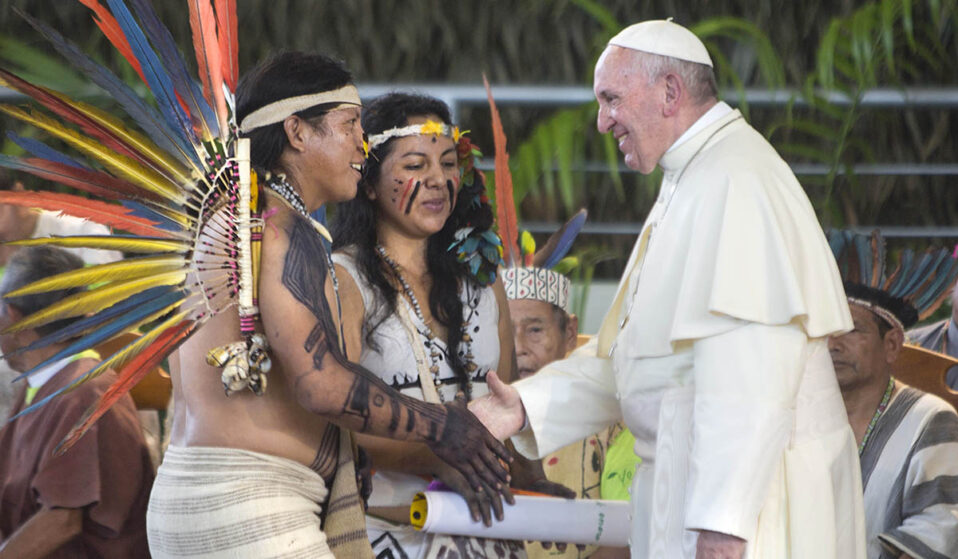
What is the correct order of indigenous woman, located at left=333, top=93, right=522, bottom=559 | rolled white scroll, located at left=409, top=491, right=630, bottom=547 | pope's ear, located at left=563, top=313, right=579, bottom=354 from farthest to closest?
pope's ear, located at left=563, top=313, right=579, bottom=354
indigenous woman, located at left=333, top=93, right=522, bottom=559
rolled white scroll, located at left=409, top=491, right=630, bottom=547

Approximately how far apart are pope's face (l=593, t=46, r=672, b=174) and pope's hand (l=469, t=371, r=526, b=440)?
0.60 meters

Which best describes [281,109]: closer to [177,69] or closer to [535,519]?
[177,69]

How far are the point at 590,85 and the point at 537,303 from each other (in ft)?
4.84

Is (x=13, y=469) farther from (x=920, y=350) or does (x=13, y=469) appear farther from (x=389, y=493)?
(x=920, y=350)

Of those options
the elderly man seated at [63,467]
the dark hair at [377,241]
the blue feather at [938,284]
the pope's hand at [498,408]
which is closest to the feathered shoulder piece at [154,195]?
the dark hair at [377,241]

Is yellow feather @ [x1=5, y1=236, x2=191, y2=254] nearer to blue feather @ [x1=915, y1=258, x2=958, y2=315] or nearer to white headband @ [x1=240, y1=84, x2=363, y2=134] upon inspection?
white headband @ [x1=240, y1=84, x2=363, y2=134]

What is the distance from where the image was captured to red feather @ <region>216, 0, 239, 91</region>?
2.27 metres

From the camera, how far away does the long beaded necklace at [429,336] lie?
9.03ft

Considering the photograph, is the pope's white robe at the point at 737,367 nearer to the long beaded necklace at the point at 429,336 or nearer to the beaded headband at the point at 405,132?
the long beaded necklace at the point at 429,336

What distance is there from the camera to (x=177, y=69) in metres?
2.26

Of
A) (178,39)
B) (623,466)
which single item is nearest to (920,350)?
(623,466)

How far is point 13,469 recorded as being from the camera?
11.4ft

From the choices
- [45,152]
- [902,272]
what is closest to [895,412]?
[902,272]

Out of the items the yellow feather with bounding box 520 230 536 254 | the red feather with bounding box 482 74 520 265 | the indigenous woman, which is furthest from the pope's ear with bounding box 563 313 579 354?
the indigenous woman
